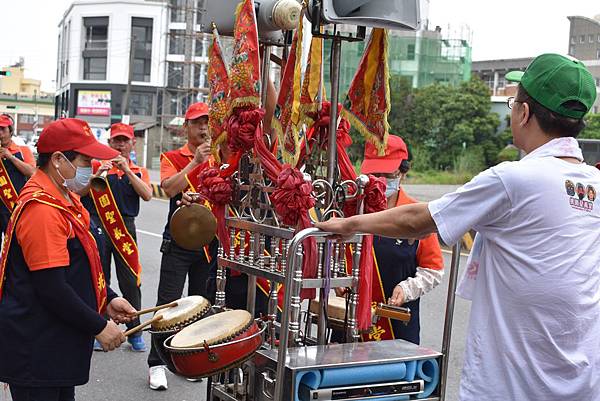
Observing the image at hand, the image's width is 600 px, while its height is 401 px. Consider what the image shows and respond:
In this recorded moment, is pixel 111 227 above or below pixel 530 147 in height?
below

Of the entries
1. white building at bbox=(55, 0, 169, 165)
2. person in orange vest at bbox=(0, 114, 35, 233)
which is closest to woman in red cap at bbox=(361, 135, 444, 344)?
person in orange vest at bbox=(0, 114, 35, 233)

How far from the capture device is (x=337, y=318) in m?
3.52

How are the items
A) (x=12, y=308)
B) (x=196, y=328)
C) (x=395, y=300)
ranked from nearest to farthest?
(x=196, y=328)
(x=12, y=308)
(x=395, y=300)

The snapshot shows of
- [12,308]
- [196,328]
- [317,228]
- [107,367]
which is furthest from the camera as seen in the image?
[107,367]

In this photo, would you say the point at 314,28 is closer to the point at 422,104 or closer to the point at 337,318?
the point at 337,318

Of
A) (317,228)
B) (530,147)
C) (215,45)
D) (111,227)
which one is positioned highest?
(215,45)

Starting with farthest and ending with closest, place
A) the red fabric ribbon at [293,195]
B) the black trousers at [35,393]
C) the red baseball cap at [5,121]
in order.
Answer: the red baseball cap at [5,121], the black trousers at [35,393], the red fabric ribbon at [293,195]

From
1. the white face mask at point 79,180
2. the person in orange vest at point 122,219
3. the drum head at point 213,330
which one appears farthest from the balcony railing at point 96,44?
the drum head at point 213,330

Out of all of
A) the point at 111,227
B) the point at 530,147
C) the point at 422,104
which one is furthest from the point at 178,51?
the point at 530,147

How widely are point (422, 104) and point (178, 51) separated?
1102 inches

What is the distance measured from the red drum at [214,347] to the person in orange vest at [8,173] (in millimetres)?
5836

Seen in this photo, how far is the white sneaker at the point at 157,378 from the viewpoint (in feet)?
18.3

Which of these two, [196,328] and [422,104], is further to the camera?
[422,104]

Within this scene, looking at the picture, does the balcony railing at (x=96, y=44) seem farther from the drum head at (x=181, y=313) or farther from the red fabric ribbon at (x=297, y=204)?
the red fabric ribbon at (x=297, y=204)
